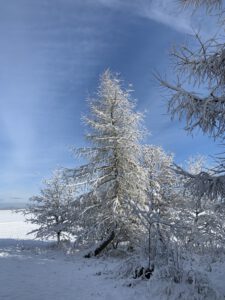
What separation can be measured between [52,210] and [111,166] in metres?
6.22

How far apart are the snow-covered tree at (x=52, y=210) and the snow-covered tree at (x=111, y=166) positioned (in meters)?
2.83

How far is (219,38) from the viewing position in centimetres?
804

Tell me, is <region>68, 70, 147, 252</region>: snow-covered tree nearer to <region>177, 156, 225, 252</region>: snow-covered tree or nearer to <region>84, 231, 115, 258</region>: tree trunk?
<region>84, 231, 115, 258</region>: tree trunk

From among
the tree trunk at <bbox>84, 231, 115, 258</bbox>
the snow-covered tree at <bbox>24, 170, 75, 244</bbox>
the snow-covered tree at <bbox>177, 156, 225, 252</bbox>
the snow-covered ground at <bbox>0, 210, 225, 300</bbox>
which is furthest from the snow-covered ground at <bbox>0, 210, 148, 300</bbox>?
the snow-covered tree at <bbox>24, 170, 75, 244</bbox>

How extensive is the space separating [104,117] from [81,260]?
7500mm

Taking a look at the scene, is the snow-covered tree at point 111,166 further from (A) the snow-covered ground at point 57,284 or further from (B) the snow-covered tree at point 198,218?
(A) the snow-covered ground at point 57,284

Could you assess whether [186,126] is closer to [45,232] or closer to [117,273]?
[117,273]

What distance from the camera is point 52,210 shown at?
23172mm

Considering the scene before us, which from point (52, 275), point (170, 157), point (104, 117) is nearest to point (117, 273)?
point (52, 275)

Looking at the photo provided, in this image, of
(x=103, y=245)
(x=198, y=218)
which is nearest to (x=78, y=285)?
(x=103, y=245)

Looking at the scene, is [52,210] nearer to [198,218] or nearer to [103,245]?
[103,245]

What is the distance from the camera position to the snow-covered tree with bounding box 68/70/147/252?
1889 centimetres

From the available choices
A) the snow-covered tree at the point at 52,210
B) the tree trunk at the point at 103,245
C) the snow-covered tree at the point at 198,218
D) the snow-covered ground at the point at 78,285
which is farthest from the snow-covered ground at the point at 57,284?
the snow-covered tree at the point at 52,210

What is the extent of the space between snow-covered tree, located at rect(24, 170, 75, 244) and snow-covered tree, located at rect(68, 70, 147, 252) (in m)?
2.83
